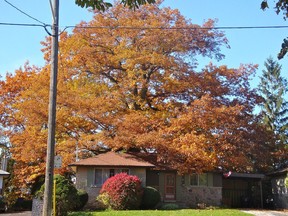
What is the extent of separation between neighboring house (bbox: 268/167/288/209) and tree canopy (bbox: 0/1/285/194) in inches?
74.4

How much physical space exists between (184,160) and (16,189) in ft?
55.9

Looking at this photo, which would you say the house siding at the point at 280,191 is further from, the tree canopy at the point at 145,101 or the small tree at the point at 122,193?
the small tree at the point at 122,193

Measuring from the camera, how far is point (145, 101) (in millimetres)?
30984

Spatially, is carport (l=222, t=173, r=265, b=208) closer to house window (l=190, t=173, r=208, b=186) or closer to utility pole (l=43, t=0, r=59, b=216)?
house window (l=190, t=173, r=208, b=186)

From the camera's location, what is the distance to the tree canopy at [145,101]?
26922 millimetres

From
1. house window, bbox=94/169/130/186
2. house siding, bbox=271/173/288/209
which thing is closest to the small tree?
Result: house window, bbox=94/169/130/186

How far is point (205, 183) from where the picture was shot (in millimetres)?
30500

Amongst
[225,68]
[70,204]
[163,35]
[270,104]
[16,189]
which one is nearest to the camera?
[70,204]

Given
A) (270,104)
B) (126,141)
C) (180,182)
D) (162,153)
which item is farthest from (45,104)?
(270,104)

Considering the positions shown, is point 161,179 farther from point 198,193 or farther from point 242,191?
point 242,191

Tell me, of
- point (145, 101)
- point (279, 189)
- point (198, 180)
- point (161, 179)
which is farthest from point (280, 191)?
point (145, 101)

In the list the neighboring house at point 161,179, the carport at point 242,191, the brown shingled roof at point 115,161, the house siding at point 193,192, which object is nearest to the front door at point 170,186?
the neighboring house at point 161,179

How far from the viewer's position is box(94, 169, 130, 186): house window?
27.3 m

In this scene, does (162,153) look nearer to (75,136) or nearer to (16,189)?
(75,136)
